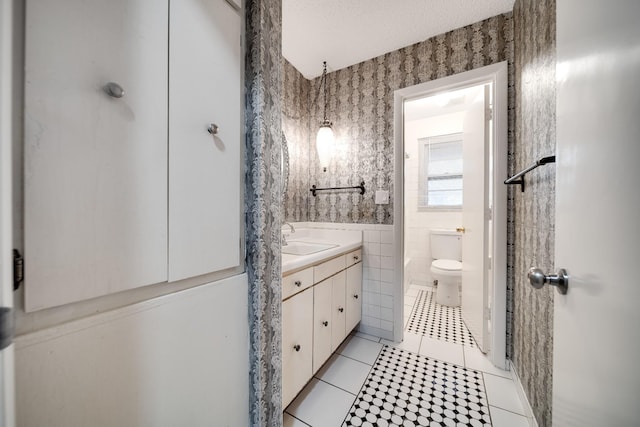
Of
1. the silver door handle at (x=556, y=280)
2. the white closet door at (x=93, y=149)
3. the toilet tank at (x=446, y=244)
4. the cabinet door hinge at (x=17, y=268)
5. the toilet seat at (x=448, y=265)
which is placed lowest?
the toilet seat at (x=448, y=265)

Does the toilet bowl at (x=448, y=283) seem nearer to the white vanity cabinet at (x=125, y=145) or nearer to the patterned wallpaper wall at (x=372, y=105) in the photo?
the patterned wallpaper wall at (x=372, y=105)

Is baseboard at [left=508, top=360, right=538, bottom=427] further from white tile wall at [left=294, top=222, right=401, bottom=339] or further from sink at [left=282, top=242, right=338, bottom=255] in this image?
sink at [left=282, top=242, right=338, bottom=255]

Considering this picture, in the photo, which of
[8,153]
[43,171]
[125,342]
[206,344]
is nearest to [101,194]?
[43,171]

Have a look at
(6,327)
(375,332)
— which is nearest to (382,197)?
(375,332)

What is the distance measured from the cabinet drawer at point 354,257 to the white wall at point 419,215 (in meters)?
1.50

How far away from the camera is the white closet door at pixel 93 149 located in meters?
0.42

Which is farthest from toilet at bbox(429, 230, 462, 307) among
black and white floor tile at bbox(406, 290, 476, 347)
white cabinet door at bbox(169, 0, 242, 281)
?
white cabinet door at bbox(169, 0, 242, 281)

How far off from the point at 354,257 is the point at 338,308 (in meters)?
0.43

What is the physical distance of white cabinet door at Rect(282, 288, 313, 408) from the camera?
3.67 feet

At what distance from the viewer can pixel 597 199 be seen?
0.44 m

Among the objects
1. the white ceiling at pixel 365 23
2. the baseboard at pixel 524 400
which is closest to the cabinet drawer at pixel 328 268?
the baseboard at pixel 524 400

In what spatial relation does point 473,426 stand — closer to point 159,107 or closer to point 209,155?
point 209,155

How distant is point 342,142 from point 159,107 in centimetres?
171

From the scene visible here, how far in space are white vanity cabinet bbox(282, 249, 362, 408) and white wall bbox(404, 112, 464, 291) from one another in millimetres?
1739
